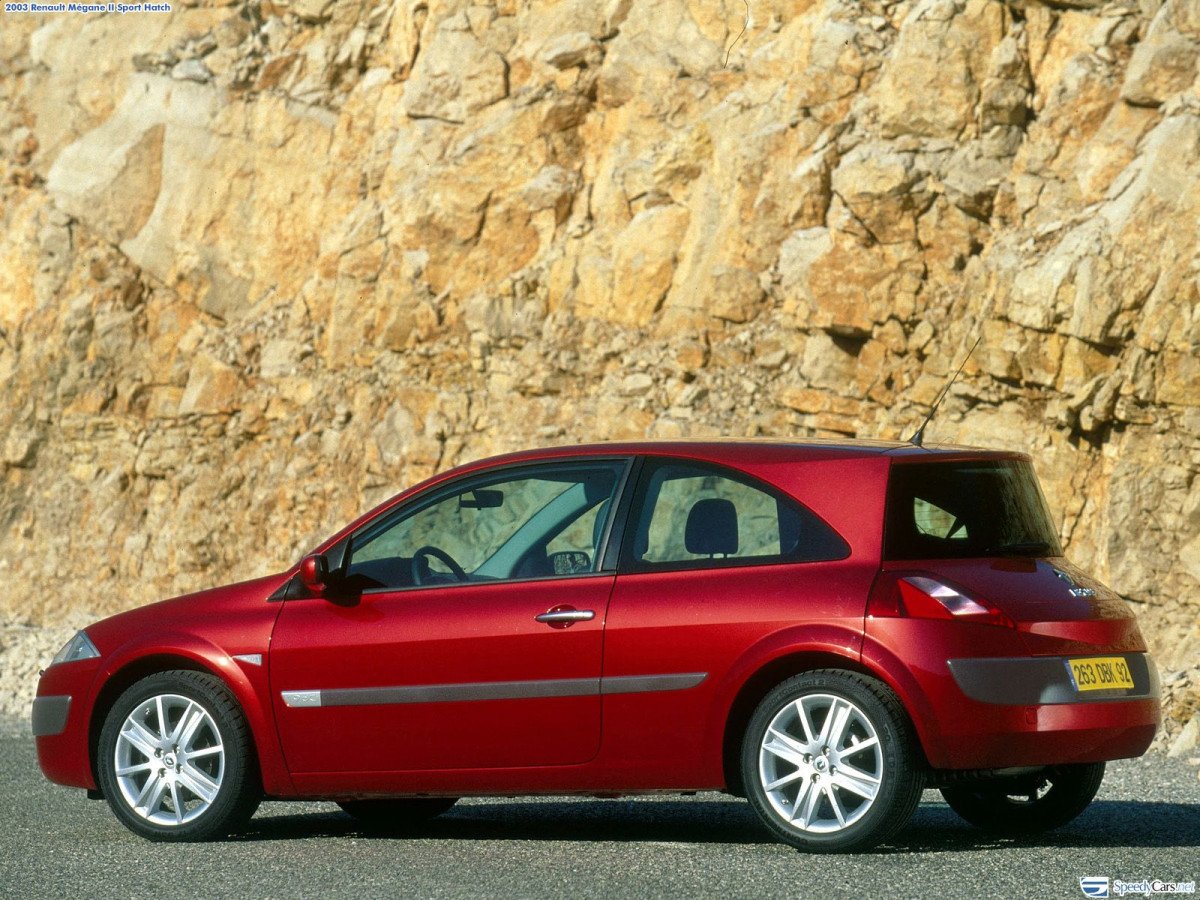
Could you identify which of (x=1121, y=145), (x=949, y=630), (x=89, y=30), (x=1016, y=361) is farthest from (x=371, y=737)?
(x=89, y=30)

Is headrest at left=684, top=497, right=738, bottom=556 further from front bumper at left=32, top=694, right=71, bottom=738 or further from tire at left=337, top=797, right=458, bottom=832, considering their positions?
front bumper at left=32, top=694, right=71, bottom=738

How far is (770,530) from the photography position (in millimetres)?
6375

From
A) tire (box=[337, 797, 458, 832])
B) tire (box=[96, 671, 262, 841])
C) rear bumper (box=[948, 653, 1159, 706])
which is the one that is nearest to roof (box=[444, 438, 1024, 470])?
rear bumper (box=[948, 653, 1159, 706])

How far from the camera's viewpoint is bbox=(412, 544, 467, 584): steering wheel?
6762 mm

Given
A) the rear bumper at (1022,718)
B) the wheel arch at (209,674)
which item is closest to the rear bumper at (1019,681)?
the rear bumper at (1022,718)

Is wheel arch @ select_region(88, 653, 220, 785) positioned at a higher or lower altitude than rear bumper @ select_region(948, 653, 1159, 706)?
lower

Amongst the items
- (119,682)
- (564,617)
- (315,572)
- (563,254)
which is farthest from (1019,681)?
(563,254)

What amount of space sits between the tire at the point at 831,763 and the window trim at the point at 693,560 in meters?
0.49

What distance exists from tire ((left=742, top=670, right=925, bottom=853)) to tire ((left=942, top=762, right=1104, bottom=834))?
0.90 m

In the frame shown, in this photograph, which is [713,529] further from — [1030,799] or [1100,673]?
[1030,799]

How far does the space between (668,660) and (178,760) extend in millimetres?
2293

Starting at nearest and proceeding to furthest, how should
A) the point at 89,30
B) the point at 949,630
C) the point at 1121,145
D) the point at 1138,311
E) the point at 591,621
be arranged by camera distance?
the point at 949,630, the point at 591,621, the point at 1138,311, the point at 1121,145, the point at 89,30

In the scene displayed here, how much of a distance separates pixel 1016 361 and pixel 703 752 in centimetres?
942

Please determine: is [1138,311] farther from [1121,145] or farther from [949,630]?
[949,630]
